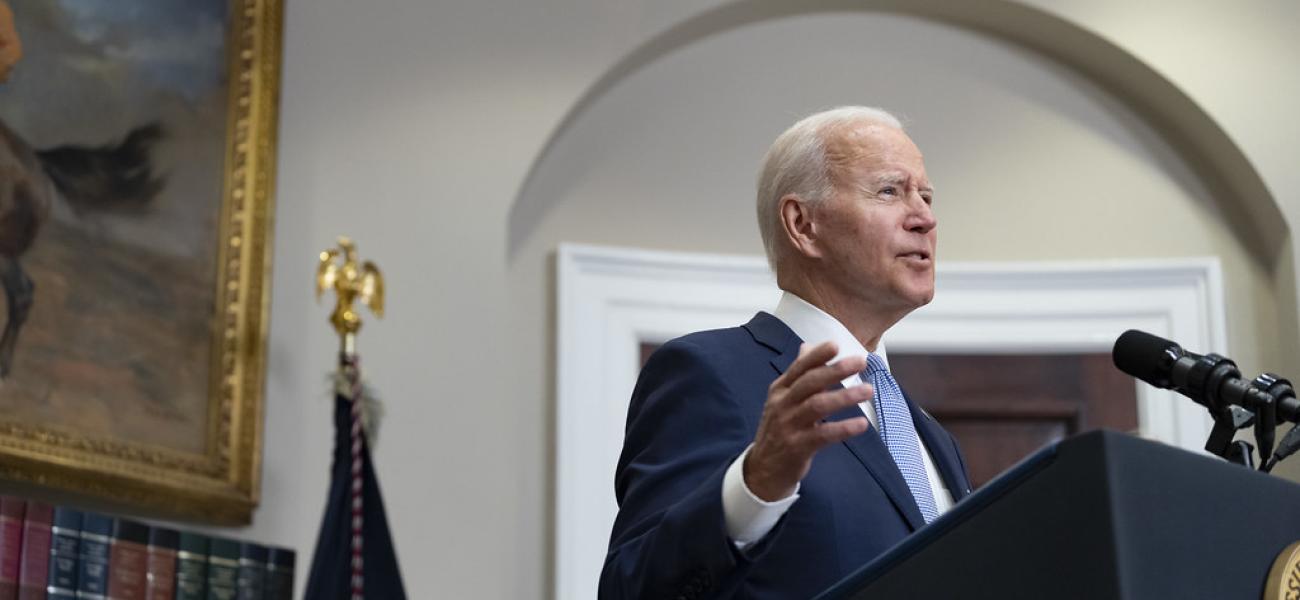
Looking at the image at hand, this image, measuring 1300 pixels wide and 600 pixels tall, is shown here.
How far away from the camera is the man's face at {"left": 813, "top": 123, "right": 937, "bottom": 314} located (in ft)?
7.80

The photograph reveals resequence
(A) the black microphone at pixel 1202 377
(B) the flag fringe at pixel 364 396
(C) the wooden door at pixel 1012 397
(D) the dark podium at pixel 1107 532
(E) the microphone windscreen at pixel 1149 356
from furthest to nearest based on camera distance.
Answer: (C) the wooden door at pixel 1012 397, (B) the flag fringe at pixel 364 396, (E) the microphone windscreen at pixel 1149 356, (A) the black microphone at pixel 1202 377, (D) the dark podium at pixel 1107 532

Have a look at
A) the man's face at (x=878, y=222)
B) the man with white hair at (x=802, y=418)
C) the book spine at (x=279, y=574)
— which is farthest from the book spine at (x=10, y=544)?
the man's face at (x=878, y=222)

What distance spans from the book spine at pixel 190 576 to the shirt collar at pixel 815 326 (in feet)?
6.04

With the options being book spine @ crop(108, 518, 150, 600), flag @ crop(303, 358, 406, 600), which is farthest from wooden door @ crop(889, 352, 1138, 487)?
book spine @ crop(108, 518, 150, 600)

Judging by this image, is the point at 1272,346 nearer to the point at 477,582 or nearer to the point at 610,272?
the point at 610,272

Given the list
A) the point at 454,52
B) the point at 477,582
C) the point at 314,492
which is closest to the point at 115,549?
the point at 314,492

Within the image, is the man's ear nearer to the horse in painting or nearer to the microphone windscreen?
the microphone windscreen

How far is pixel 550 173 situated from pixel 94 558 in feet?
6.38

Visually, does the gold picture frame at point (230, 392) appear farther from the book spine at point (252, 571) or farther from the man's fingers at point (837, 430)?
the man's fingers at point (837, 430)

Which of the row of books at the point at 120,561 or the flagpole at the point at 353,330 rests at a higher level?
the flagpole at the point at 353,330

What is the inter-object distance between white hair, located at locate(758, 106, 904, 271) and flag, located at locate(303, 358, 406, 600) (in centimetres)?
169

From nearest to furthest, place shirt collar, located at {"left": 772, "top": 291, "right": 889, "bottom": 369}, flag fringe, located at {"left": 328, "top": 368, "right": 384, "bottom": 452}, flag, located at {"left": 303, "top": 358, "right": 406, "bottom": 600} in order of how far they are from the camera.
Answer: shirt collar, located at {"left": 772, "top": 291, "right": 889, "bottom": 369}
flag, located at {"left": 303, "top": 358, "right": 406, "bottom": 600}
flag fringe, located at {"left": 328, "top": 368, "right": 384, "bottom": 452}

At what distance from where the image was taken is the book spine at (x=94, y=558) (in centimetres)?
342

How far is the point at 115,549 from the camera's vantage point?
3520mm
